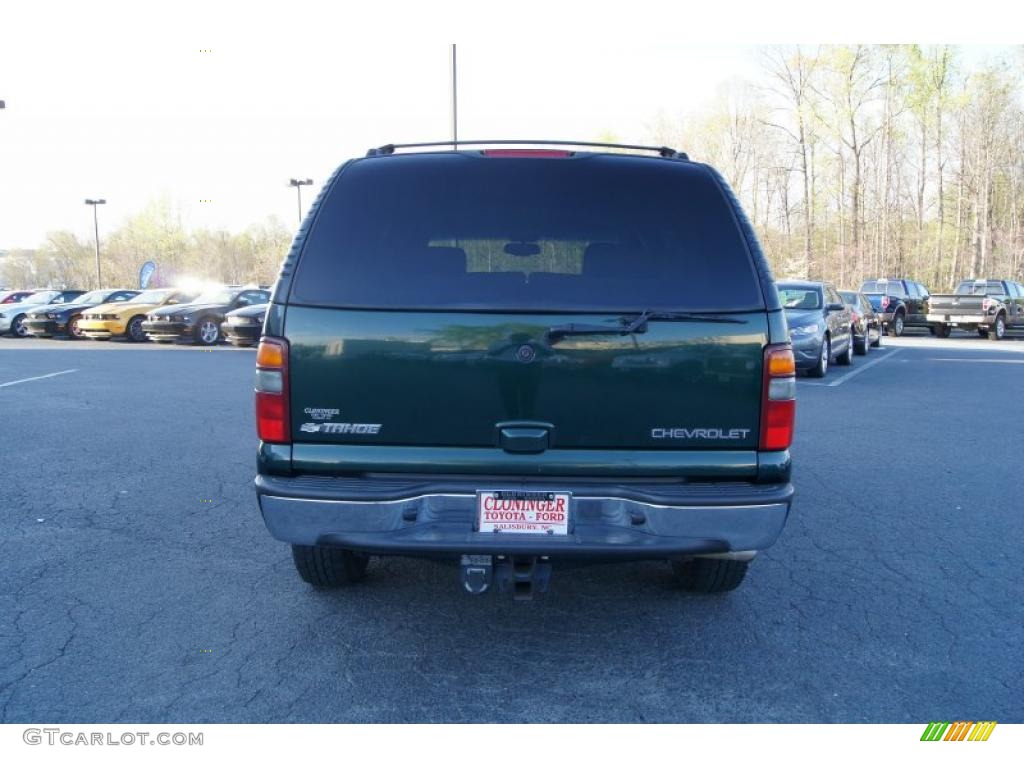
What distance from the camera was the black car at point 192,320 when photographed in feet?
70.6

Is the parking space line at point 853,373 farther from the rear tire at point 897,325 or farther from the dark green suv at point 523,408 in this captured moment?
the dark green suv at point 523,408

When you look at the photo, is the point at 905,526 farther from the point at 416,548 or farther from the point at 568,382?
the point at 416,548

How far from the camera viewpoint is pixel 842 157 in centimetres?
4328

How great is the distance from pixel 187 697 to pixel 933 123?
157ft

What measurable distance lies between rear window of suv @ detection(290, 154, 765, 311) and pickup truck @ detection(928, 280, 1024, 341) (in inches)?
954

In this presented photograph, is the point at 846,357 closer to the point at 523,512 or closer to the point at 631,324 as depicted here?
the point at 631,324

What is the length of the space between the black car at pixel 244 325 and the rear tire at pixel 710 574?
1744cm

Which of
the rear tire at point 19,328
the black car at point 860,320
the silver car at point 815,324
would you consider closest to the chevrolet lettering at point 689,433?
the silver car at point 815,324

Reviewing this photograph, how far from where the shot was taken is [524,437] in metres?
3.15

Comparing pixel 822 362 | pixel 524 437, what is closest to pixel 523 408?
pixel 524 437

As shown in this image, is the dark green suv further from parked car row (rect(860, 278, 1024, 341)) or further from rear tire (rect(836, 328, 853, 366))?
parked car row (rect(860, 278, 1024, 341))

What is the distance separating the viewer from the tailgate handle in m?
3.15
